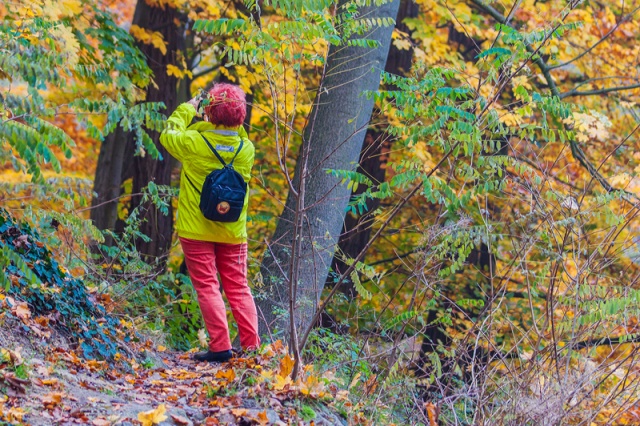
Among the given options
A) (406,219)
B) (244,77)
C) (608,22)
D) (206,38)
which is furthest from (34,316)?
(608,22)

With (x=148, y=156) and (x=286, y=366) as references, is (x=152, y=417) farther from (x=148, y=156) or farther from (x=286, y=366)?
(x=148, y=156)

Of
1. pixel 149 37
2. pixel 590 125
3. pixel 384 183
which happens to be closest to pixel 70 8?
pixel 149 37

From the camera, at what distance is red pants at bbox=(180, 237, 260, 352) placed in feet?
18.3

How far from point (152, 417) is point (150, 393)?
2.98 feet

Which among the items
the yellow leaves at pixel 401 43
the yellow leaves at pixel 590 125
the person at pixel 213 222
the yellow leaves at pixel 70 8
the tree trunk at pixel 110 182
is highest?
the yellow leaves at pixel 401 43

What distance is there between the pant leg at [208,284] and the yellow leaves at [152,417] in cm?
180

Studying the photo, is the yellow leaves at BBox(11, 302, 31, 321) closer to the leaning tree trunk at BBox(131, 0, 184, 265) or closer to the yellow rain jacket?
the yellow rain jacket

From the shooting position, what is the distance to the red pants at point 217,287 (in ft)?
18.3

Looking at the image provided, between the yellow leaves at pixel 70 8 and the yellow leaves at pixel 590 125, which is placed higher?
the yellow leaves at pixel 70 8

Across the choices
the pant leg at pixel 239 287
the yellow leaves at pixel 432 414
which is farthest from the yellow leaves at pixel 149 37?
the yellow leaves at pixel 432 414

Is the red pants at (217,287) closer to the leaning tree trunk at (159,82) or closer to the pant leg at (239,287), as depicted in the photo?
the pant leg at (239,287)

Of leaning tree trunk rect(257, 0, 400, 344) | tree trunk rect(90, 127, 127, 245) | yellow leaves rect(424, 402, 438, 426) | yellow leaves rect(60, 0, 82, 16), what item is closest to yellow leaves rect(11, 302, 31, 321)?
leaning tree trunk rect(257, 0, 400, 344)

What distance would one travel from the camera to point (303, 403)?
177 inches

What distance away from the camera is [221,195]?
5258 millimetres
